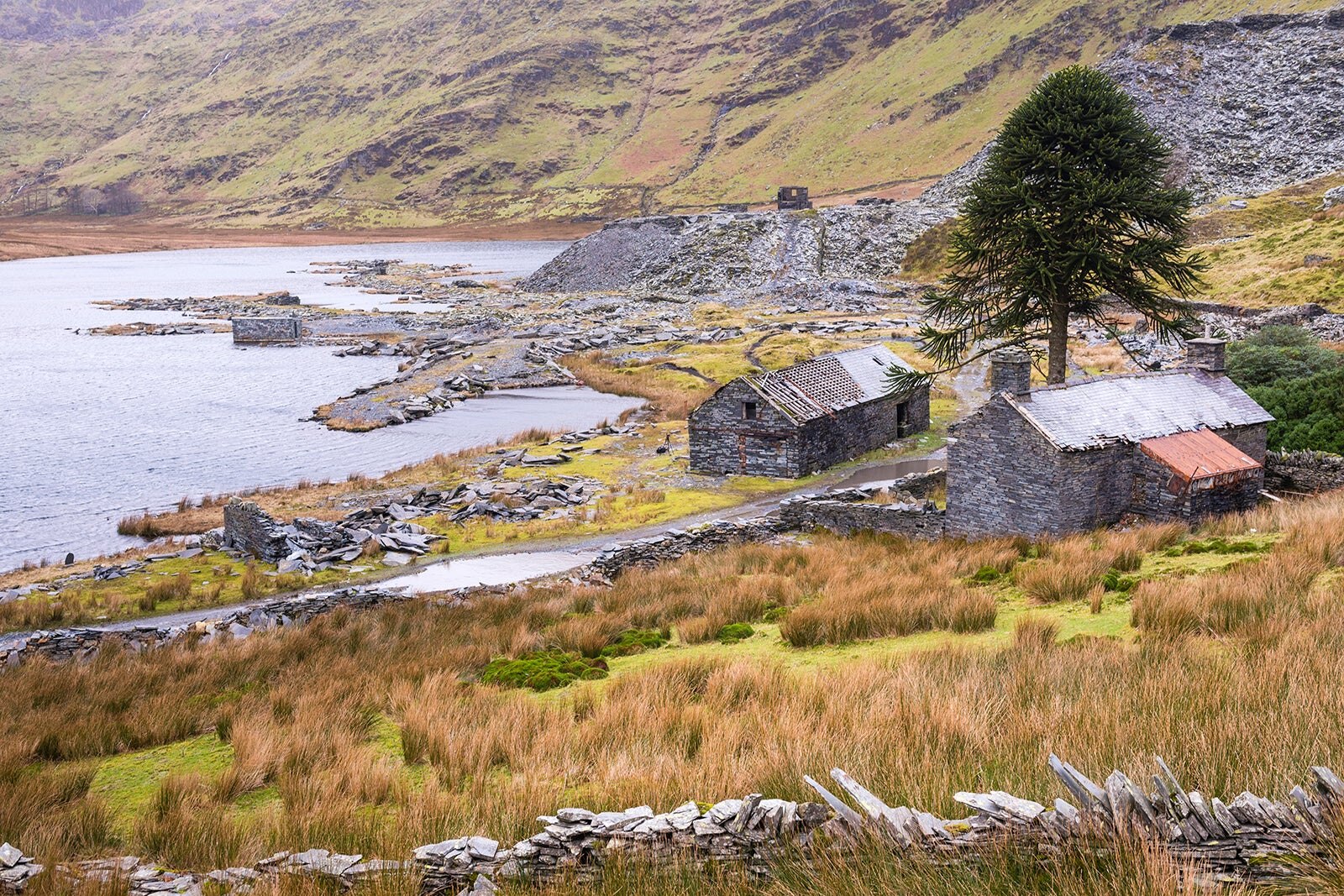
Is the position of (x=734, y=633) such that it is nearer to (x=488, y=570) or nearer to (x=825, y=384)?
(x=488, y=570)

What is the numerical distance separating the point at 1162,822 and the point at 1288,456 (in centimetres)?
2549

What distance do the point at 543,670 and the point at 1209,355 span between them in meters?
23.0

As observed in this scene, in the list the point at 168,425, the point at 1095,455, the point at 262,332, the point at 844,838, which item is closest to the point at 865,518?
the point at 1095,455

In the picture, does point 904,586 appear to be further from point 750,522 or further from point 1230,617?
point 750,522

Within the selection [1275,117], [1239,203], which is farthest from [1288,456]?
[1275,117]

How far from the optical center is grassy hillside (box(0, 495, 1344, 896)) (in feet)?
23.9

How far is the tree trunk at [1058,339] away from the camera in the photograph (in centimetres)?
3244

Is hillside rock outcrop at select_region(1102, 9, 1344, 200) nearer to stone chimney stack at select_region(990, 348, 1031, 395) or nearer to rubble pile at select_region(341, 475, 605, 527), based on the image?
rubble pile at select_region(341, 475, 605, 527)

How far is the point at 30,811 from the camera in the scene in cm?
956

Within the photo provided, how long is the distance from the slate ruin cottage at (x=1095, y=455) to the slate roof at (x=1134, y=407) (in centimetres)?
4

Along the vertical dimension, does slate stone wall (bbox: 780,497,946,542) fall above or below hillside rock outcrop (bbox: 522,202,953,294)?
below

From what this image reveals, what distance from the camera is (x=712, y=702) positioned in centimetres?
1075

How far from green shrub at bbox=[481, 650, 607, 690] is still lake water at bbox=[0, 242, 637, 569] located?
26059mm

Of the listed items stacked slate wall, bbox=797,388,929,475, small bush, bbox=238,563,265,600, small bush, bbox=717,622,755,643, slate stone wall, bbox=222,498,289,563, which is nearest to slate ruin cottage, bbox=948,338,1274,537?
small bush, bbox=717,622,755,643
